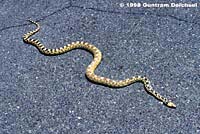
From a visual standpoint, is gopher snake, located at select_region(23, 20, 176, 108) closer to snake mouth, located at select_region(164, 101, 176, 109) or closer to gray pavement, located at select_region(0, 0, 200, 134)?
snake mouth, located at select_region(164, 101, 176, 109)

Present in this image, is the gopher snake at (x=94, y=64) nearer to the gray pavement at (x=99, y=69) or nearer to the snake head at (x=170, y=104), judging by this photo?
the snake head at (x=170, y=104)

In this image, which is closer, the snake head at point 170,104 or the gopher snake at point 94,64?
the snake head at point 170,104

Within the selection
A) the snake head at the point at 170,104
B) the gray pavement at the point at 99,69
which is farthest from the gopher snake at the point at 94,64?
the gray pavement at the point at 99,69

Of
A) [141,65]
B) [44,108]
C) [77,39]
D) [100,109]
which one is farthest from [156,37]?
[44,108]

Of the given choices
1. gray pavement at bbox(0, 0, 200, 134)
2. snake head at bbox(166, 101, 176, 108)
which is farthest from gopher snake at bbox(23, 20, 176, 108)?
gray pavement at bbox(0, 0, 200, 134)

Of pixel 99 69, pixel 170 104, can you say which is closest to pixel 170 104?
pixel 170 104

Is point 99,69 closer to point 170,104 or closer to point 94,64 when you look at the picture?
point 94,64

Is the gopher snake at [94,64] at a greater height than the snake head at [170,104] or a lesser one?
greater

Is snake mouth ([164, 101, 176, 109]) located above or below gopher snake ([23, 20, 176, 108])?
below
